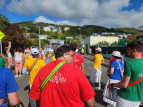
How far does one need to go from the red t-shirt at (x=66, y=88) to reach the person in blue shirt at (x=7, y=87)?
0.51 m

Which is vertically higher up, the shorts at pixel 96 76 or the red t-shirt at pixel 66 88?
the red t-shirt at pixel 66 88

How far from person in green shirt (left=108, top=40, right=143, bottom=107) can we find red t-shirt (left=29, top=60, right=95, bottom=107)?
84 centimetres

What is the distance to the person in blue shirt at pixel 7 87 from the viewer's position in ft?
5.03

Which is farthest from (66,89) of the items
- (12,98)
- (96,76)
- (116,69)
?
(96,76)

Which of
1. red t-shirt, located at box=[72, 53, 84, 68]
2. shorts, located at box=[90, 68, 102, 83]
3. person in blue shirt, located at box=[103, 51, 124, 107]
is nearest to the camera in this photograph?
person in blue shirt, located at box=[103, 51, 124, 107]

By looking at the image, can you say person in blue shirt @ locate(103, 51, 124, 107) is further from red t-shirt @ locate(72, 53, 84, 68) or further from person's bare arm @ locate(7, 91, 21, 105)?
person's bare arm @ locate(7, 91, 21, 105)

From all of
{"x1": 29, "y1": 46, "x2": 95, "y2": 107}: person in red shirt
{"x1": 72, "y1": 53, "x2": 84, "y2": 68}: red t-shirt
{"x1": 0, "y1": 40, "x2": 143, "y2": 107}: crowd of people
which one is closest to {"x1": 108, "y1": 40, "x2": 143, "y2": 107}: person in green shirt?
{"x1": 0, "y1": 40, "x2": 143, "y2": 107}: crowd of people

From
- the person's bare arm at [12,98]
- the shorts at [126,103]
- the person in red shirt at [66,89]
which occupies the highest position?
the person in red shirt at [66,89]

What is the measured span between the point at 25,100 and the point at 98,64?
3.26 m

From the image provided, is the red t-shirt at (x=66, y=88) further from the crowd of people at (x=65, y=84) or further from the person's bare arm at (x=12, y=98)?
the person's bare arm at (x=12, y=98)

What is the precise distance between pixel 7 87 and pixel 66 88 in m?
0.90

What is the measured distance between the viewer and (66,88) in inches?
55.8

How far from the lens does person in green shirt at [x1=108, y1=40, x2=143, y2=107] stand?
6.02 feet

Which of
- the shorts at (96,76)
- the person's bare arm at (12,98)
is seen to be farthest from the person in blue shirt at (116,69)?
the person's bare arm at (12,98)
